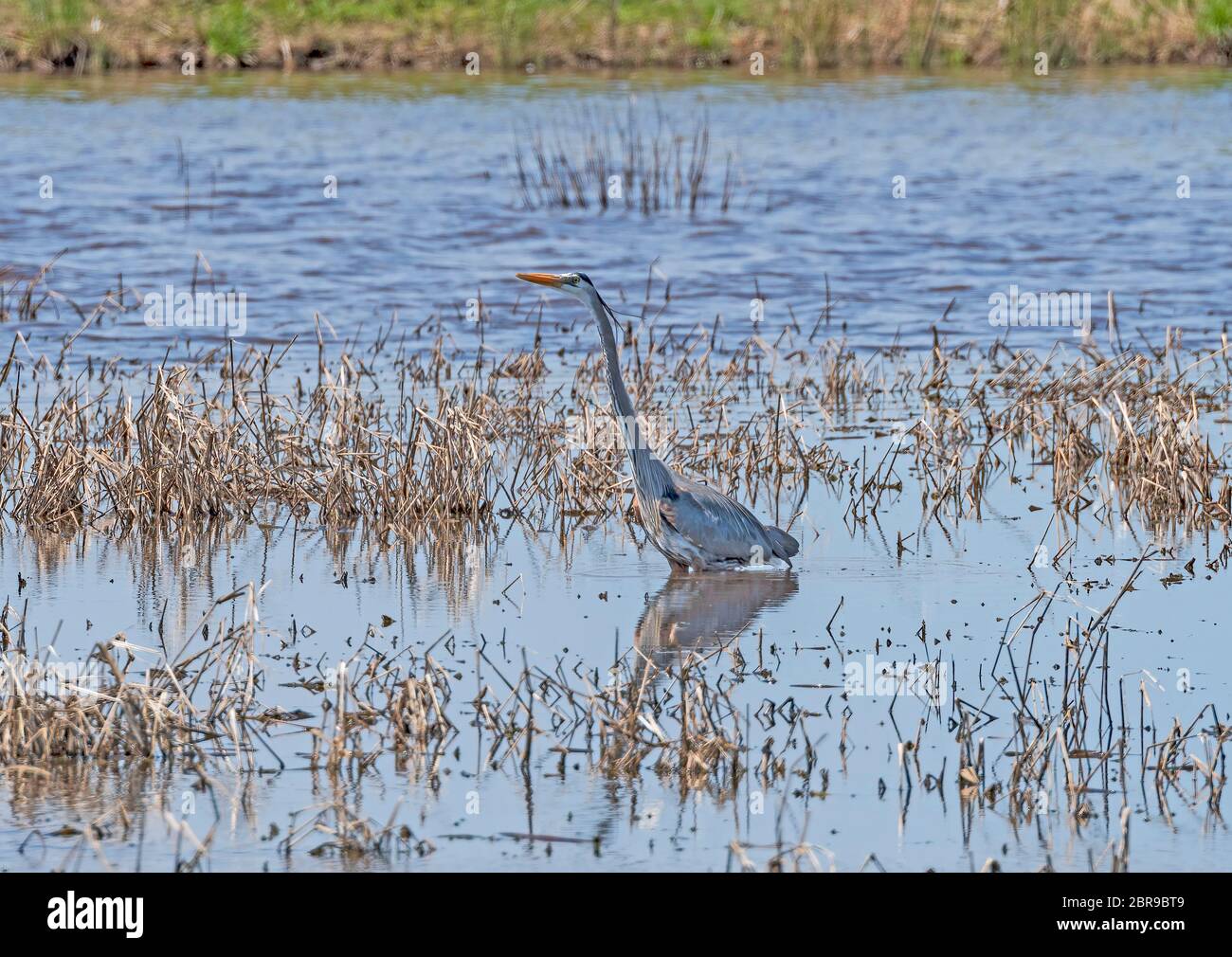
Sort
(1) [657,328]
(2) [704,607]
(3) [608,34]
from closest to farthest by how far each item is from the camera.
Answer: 1. (2) [704,607]
2. (1) [657,328]
3. (3) [608,34]

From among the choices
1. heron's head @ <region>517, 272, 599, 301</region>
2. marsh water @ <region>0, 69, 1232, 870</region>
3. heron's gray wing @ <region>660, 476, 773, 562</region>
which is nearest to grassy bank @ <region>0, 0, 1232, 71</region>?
marsh water @ <region>0, 69, 1232, 870</region>

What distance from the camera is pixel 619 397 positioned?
795 cm

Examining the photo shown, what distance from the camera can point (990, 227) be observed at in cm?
1992

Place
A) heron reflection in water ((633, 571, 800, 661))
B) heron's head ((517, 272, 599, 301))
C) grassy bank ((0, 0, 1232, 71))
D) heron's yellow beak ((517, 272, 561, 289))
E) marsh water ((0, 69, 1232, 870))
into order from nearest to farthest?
marsh water ((0, 69, 1232, 870))
heron reflection in water ((633, 571, 800, 661))
heron's yellow beak ((517, 272, 561, 289))
heron's head ((517, 272, 599, 301))
grassy bank ((0, 0, 1232, 71))

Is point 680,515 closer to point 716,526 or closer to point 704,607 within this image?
point 716,526

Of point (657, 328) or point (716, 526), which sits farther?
point (657, 328)

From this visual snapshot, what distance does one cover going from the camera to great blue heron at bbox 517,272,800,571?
304 inches

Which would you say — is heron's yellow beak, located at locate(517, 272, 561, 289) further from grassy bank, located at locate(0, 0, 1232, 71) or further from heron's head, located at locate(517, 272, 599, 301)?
grassy bank, located at locate(0, 0, 1232, 71)

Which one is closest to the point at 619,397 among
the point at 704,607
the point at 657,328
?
the point at 704,607

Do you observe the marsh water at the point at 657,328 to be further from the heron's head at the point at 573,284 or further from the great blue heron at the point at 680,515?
the heron's head at the point at 573,284

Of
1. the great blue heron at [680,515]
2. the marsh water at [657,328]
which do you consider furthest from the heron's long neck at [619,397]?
the marsh water at [657,328]

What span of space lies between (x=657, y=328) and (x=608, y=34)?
21965 mm
